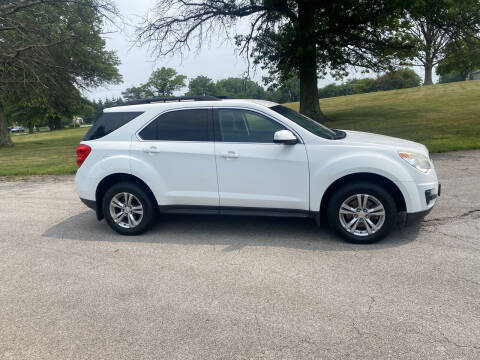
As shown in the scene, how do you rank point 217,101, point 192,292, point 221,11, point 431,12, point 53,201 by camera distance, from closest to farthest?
point 192,292 < point 217,101 < point 53,201 < point 431,12 < point 221,11

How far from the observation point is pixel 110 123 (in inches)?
220

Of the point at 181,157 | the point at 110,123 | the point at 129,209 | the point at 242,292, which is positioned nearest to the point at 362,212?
the point at 242,292

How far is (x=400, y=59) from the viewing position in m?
22.3

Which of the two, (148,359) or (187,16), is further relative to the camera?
(187,16)

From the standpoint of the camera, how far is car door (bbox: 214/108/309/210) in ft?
15.9

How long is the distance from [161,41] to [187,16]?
181cm

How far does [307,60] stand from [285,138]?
1584cm

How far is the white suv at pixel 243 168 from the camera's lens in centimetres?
464

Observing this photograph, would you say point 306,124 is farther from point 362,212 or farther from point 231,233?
point 231,233

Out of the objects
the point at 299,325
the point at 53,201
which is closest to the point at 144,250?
the point at 299,325

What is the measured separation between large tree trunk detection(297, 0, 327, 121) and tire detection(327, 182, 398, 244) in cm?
1457

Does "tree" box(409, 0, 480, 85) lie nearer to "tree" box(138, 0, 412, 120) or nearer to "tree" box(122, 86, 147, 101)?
"tree" box(138, 0, 412, 120)

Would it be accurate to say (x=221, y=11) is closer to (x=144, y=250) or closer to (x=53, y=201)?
(x=53, y=201)

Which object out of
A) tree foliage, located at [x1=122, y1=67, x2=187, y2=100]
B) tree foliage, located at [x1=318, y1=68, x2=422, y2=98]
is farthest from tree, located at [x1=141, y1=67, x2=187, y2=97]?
tree foliage, located at [x1=318, y1=68, x2=422, y2=98]
